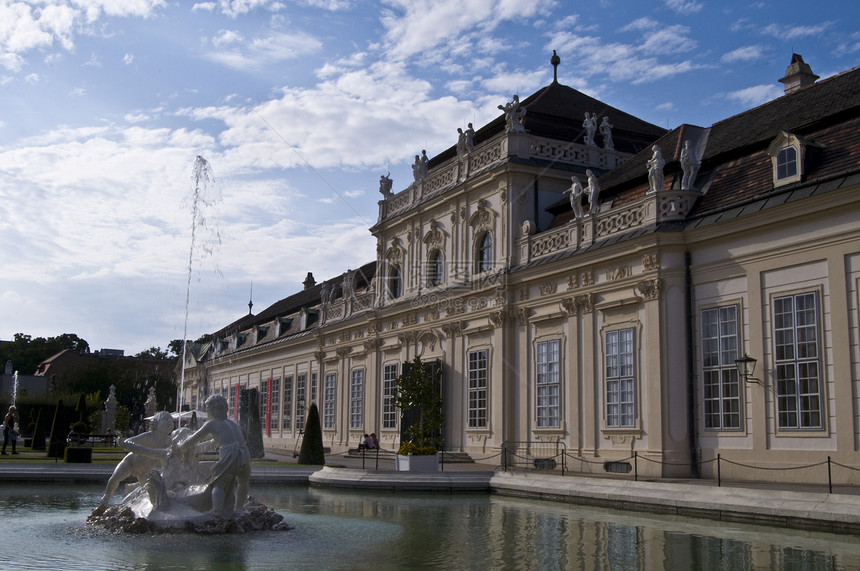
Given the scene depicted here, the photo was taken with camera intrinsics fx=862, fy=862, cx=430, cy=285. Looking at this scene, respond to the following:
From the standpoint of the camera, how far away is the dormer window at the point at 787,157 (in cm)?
1917

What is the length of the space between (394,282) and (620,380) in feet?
54.2

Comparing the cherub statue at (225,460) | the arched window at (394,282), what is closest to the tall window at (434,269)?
the arched window at (394,282)

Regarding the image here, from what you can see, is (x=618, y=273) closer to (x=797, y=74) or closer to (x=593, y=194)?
(x=593, y=194)

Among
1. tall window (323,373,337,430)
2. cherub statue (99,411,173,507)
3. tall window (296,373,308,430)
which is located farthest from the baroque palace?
cherub statue (99,411,173,507)

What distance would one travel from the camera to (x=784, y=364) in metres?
19.0

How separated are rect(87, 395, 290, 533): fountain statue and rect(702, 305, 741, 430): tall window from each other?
11.6 m

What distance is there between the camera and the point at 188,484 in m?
13.4

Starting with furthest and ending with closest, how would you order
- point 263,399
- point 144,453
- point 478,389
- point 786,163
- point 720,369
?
point 263,399, point 478,389, point 720,369, point 786,163, point 144,453

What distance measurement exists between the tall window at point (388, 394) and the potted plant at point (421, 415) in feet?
7.93

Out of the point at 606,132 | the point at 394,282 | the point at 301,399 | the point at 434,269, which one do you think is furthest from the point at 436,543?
the point at 301,399

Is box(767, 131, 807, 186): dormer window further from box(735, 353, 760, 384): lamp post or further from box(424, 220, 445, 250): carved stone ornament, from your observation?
box(424, 220, 445, 250): carved stone ornament

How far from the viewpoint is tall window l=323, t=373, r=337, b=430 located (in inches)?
1689

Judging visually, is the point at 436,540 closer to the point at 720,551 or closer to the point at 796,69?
the point at 720,551

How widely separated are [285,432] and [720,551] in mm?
40443
